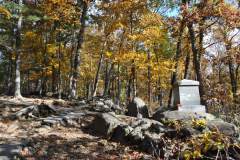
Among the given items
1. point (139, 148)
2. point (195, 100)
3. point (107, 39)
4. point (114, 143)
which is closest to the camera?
point (139, 148)

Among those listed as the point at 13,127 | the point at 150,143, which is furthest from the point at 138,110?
the point at 13,127

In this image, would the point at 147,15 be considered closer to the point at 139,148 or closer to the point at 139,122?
the point at 139,122

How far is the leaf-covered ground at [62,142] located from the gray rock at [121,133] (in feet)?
0.70

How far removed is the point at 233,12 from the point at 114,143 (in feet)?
24.7

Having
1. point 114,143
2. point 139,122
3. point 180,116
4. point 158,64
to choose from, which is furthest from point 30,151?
point 158,64

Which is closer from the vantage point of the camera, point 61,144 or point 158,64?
point 61,144

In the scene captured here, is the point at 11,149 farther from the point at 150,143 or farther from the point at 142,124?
the point at 142,124

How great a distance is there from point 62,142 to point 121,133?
1806 mm

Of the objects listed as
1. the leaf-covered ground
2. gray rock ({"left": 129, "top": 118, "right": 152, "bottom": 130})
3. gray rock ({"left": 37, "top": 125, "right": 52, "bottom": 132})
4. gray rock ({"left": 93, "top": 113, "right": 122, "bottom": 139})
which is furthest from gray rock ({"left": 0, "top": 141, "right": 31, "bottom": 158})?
gray rock ({"left": 129, "top": 118, "right": 152, "bottom": 130})

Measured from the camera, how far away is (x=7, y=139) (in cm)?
402

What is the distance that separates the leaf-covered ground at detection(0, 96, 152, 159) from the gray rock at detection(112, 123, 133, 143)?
0.21m

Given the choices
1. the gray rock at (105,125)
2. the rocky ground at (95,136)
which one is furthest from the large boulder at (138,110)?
the gray rock at (105,125)

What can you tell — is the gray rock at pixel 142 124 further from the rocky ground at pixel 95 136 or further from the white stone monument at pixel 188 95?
the white stone monument at pixel 188 95

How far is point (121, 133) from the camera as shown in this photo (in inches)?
192
